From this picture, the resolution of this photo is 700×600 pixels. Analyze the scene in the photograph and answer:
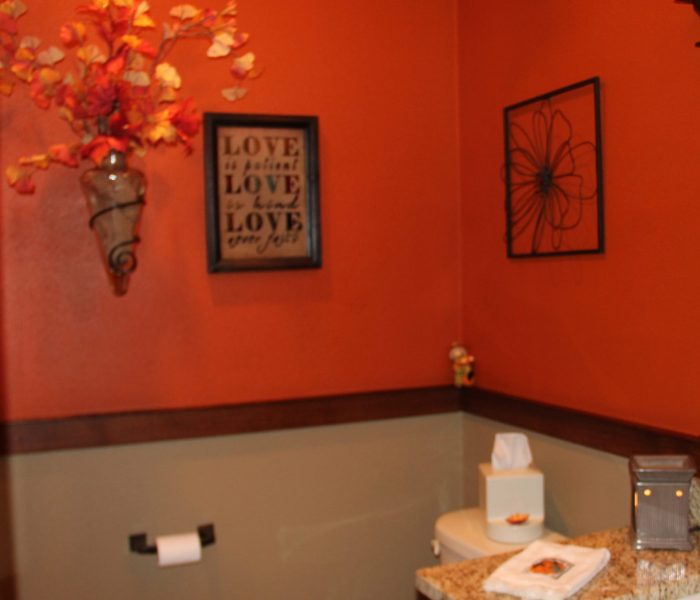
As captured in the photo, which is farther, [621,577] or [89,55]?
[89,55]

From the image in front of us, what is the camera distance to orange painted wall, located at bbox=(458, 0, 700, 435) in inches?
70.7

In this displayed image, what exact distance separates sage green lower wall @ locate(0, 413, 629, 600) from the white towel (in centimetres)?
47

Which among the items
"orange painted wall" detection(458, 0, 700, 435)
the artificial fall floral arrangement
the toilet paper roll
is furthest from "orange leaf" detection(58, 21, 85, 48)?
the toilet paper roll

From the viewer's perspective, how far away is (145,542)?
229cm

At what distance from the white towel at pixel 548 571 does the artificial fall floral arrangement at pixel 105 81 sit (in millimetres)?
1307

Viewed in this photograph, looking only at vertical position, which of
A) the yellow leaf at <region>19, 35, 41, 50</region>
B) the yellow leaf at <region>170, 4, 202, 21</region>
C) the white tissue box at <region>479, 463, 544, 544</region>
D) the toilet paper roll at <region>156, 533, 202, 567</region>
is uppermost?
the yellow leaf at <region>170, 4, 202, 21</region>

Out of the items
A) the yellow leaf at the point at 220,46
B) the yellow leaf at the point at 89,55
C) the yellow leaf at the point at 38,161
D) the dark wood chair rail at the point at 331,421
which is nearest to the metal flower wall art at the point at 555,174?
the dark wood chair rail at the point at 331,421

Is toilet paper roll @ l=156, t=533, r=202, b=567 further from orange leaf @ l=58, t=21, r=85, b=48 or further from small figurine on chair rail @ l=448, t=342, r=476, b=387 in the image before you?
orange leaf @ l=58, t=21, r=85, b=48

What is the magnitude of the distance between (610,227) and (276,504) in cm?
125

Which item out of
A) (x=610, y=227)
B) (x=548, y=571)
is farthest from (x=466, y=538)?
(x=610, y=227)

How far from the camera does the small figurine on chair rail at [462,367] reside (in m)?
2.60

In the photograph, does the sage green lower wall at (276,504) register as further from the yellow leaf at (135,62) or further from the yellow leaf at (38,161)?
the yellow leaf at (135,62)

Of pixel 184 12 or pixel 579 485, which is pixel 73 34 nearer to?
pixel 184 12

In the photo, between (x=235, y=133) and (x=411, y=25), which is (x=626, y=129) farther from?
(x=235, y=133)
